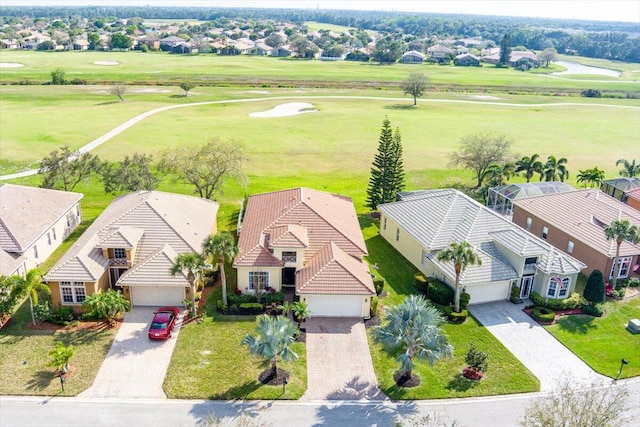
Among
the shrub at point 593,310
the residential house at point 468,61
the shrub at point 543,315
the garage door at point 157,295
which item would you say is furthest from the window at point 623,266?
the residential house at point 468,61

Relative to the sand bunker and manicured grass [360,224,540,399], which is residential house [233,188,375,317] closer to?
manicured grass [360,224,540,399]

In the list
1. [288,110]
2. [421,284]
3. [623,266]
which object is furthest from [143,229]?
[288,110]

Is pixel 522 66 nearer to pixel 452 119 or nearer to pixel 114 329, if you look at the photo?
pixel 452 119

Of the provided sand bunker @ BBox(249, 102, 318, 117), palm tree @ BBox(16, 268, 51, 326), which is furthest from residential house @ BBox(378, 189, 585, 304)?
sand bunker @ BBox(249, 102, 318, 117)

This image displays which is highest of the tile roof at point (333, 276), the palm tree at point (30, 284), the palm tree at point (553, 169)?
the palm tree at point (553, 169)

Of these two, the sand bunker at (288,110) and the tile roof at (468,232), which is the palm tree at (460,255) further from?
the sand bunker at (288,110)

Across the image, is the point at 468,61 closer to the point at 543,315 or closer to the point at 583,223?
the point at 583,223
